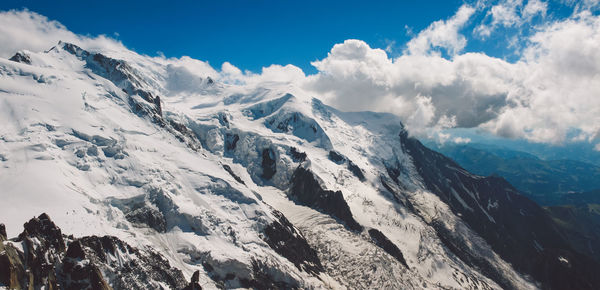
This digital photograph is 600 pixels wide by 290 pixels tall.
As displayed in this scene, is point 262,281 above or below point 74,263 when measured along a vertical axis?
below

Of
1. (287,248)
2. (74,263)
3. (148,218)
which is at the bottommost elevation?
(74,263)

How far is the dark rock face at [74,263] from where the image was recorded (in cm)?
7338

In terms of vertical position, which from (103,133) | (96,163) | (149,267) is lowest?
(149,267)

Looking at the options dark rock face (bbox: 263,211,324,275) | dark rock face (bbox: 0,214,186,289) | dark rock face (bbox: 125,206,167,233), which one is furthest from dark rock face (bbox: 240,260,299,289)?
dark rock face (bbox: 125,206,167,233)

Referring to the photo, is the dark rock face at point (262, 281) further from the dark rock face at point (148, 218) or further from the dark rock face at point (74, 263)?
the dark rock face at point (148, 218)

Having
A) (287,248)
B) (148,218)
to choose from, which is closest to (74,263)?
(148,218)

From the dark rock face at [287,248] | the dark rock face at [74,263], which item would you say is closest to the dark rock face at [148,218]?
the dark rock face at [74,263]

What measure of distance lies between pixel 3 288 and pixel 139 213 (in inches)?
3519

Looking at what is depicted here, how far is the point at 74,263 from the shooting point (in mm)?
87500

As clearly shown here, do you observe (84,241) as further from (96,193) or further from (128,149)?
(128,149)

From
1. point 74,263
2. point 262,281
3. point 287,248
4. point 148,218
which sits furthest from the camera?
point 287,248

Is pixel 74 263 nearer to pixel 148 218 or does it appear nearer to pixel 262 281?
pixel 148 218

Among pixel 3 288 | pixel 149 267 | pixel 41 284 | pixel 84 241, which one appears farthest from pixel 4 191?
pixel 3 288

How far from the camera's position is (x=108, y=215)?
144m
